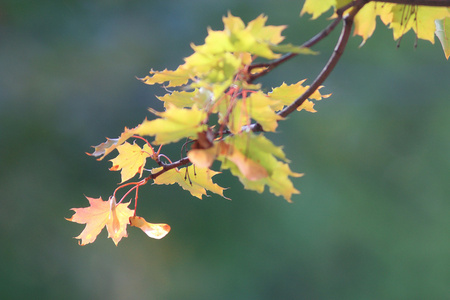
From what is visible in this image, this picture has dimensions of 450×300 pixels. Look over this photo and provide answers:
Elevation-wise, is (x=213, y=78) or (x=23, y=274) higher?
(x=23, y=274)

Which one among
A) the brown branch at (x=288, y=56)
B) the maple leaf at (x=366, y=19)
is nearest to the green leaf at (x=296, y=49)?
the brown branch at (x=288, y=56)

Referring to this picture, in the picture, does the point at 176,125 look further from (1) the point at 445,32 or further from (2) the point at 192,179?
(1) the point at 445,32

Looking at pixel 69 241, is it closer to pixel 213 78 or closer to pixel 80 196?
pixel 80 196

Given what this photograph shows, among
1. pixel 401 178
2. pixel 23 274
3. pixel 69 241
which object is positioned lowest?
pixel 23 274

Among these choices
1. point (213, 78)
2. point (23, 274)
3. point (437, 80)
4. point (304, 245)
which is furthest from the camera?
point (437, 80)

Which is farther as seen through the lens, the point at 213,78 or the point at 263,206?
the point at 263,206

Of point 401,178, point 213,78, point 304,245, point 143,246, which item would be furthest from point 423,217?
point 213,78
